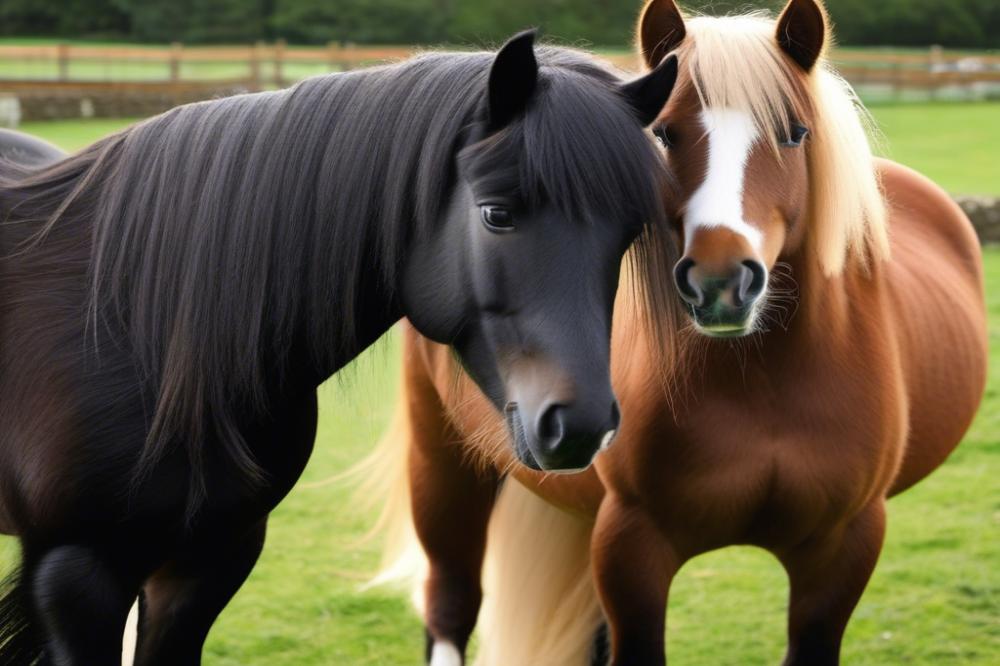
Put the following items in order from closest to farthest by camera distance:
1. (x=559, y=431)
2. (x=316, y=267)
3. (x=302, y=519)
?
(x=559, y=431) → (x=316, y=267) → (x=302, y=519)

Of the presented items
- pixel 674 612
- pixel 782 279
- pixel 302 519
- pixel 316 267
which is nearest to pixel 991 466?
pixel 674 612

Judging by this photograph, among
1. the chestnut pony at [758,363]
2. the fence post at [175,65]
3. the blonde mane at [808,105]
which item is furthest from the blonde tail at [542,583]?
the fence post at [175,65]

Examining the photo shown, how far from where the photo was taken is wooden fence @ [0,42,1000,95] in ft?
82.6

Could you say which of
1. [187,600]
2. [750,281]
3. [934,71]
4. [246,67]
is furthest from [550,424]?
[934,71]

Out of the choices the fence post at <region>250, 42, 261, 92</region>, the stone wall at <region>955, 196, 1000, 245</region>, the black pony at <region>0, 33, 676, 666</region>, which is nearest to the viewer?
the black pony at <region>0, 33, 676, 666</region>

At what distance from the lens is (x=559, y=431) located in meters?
1.88

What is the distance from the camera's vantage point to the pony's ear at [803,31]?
8.80ft

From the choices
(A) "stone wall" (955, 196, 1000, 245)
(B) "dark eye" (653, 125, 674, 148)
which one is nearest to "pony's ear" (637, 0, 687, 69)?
(B) "dark eye" (653, 125, 674, 148)

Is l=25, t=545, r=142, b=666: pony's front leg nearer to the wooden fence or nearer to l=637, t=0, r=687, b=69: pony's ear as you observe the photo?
l=637, t=0, r=687, b=69: pony's ear

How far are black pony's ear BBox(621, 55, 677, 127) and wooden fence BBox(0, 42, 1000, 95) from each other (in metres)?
22.5

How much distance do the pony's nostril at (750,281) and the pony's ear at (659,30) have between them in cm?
62

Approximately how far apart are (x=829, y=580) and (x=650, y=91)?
1446mm

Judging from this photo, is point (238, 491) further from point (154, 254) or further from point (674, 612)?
point (674, 612)

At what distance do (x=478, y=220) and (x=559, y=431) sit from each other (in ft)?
1.25
